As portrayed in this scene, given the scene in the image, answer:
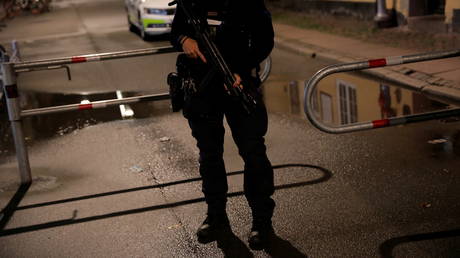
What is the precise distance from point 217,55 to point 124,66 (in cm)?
1005

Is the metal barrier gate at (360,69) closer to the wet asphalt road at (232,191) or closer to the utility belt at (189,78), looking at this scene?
the wet asphalt road at (232,191)

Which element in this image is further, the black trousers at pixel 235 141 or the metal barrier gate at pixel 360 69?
the metal barrier gate at pixel 360 69

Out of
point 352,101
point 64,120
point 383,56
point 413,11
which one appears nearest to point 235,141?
point 352,101

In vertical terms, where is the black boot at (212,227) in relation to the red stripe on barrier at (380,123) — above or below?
below

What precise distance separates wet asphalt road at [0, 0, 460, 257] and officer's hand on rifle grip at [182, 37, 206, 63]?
1.35m

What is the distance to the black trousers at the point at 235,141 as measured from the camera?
171 inches

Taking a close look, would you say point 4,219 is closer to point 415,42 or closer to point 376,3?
point 415,42

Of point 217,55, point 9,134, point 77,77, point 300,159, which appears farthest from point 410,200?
point 77,77

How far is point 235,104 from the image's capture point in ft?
14.2

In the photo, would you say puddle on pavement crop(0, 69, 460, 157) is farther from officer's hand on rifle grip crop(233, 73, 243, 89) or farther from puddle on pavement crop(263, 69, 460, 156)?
officer's hand on rifle grip crop(233, 73, 243, 89)

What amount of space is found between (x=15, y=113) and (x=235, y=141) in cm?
256

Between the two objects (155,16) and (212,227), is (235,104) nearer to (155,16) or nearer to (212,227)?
(212,227)

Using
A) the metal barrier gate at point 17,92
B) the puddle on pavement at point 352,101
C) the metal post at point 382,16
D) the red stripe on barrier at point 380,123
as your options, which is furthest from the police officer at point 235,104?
the metal post at point 382,16

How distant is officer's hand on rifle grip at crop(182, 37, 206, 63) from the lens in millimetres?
4227
